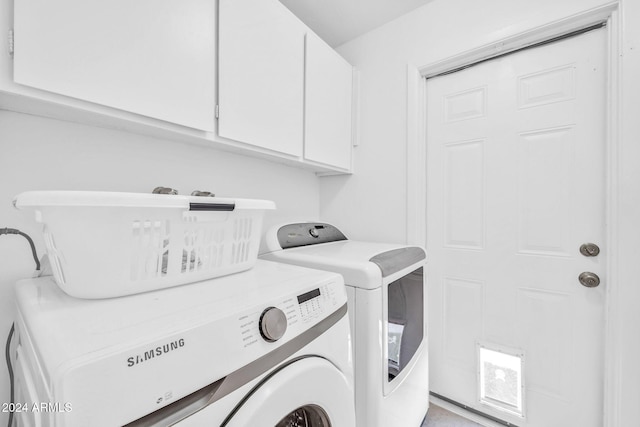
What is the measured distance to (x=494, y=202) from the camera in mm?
1511

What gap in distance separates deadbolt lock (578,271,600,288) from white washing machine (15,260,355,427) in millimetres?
1276

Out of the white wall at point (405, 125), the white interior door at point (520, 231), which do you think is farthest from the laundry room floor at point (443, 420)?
the white wall at point (405, 125)

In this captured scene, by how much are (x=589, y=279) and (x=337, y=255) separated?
120cm

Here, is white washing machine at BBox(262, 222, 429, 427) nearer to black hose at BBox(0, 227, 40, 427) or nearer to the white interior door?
the white interior door

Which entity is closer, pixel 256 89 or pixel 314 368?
pixel 314 368

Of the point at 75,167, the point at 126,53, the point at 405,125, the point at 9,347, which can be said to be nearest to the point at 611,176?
the point at 405,125

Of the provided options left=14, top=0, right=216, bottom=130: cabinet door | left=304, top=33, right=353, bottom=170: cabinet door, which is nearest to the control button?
left=14, top=0, right=216, bottom=130: cabinet door

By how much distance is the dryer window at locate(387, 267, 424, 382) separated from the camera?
1.19 meters

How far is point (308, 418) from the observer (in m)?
0.77

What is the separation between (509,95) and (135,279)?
1.88 meters

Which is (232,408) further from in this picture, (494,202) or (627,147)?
(627,147)

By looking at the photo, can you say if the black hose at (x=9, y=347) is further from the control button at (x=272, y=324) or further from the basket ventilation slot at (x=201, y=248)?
the control button at (x=272, y=324)

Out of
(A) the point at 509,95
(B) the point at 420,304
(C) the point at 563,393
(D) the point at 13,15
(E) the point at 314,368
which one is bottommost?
(C) the point at 563,393

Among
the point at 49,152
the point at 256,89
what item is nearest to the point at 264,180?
the point at 256,89
